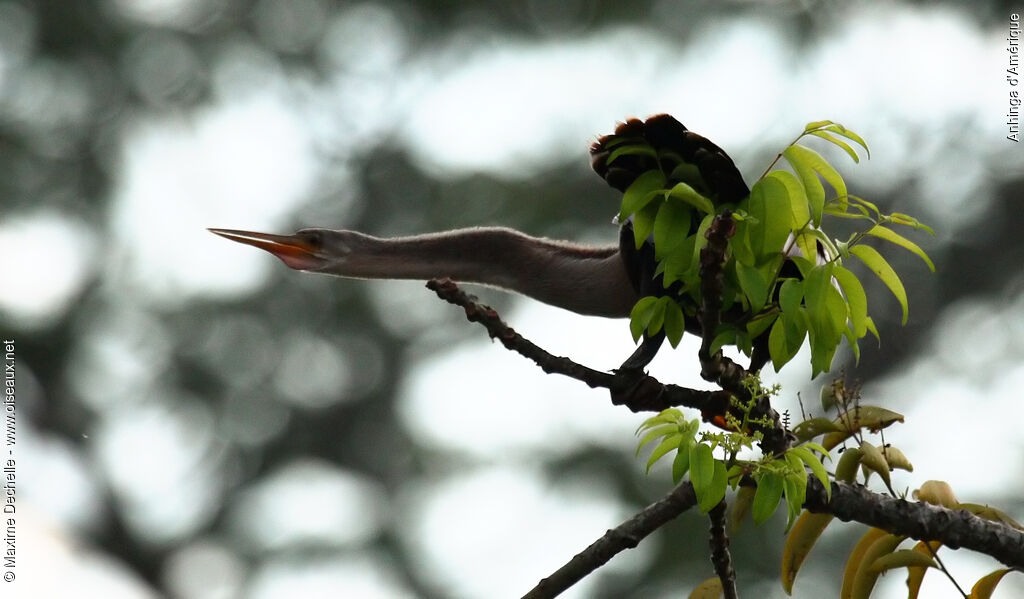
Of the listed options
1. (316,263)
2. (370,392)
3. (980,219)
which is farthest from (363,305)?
(316,263)

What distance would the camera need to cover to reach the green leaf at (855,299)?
1807 millimetres

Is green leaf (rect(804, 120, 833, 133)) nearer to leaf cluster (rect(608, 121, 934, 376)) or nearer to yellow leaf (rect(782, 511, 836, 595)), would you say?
leaf cluster (rect(608, 121, 934, 376))

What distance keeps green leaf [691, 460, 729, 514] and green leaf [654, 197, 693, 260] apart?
1.15 ft

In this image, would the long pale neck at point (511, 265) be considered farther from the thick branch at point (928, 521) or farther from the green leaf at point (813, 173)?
the green leaf at point (813, 173)

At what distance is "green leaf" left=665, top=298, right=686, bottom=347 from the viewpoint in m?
1.93

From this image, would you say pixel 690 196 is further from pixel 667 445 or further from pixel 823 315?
pixel 667 445

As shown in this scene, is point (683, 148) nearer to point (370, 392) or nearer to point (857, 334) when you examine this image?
point (857, 334)

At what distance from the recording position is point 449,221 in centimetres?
742

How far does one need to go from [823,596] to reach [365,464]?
3303 mm

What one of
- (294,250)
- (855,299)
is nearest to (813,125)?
(855,299)

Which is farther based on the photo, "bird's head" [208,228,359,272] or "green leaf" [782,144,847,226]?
"bird's head" [208,228,359,272]

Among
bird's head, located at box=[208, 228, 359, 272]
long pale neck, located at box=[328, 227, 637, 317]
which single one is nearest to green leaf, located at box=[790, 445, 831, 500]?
long pale neck, located at box=[328, 227, 637, 317]

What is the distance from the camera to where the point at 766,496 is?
1.77 metres

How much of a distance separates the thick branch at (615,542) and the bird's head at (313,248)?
1061mm
